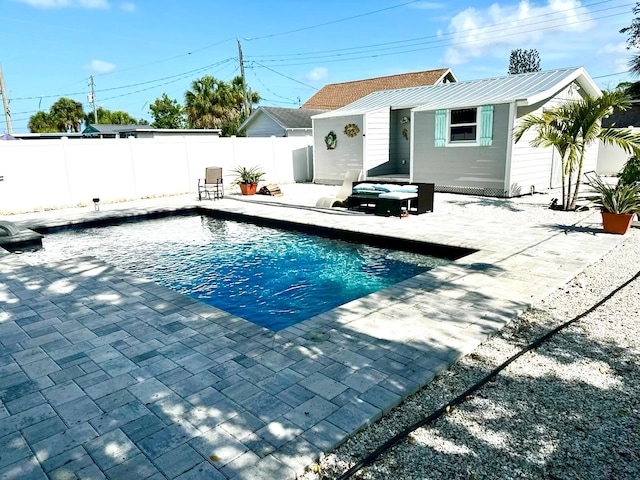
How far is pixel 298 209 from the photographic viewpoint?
1166 centimetres

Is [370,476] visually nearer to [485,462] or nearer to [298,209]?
[485,462]

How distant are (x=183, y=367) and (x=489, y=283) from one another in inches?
148

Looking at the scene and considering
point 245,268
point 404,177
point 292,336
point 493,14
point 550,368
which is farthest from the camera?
point 493,14

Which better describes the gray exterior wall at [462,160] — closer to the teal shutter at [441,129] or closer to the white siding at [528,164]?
the teal shutter at [441,129]

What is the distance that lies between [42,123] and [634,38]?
5597 cm

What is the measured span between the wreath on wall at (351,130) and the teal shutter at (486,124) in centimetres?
471

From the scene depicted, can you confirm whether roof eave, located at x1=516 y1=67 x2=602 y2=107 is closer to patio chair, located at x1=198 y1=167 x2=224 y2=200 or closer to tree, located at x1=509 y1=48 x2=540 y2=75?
patio chair, located at x1=198 y1=167 x2=224 y2=200

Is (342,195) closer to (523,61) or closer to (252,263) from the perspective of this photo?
(252,263)

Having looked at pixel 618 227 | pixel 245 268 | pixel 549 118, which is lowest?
pixel 245 268

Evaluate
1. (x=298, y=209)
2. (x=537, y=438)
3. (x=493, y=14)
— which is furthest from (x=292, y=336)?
(x=493, y=14)

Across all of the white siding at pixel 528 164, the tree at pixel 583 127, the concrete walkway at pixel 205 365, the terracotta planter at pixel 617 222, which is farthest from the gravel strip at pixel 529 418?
the white siding at pixel 528 164

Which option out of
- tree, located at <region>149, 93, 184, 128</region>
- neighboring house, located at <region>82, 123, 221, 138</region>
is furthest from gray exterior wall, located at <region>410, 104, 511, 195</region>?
tree, located at <region>149, 93, 184, 128</region>

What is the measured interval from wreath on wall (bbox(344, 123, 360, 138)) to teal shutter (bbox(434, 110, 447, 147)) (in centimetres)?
322

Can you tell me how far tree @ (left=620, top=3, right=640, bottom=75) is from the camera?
27.2m
